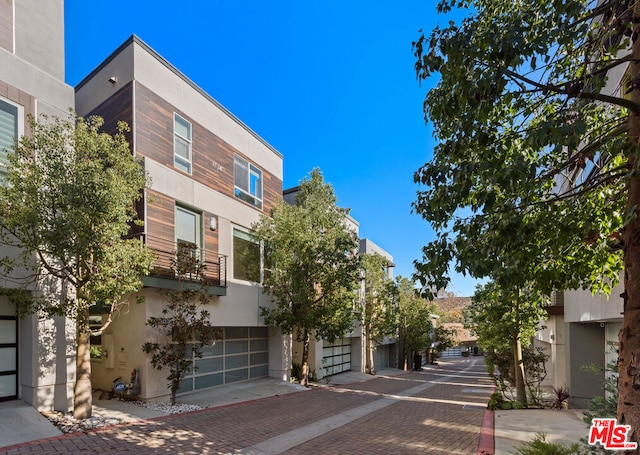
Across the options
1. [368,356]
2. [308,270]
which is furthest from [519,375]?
[368,356]

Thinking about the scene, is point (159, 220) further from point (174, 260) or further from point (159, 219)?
point (174, 260)

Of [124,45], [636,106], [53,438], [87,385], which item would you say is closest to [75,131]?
[124,45]

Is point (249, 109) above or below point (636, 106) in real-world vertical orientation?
above

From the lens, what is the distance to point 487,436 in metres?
9.09

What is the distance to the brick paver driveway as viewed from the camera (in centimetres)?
778

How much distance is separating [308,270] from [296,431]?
7.87 metres

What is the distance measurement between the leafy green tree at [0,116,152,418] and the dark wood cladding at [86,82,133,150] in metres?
2.44

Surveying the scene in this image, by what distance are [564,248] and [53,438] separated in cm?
940

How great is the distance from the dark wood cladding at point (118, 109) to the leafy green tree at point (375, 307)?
664 inches

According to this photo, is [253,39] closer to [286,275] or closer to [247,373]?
[286,275]

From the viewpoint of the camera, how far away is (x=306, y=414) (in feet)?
37.1

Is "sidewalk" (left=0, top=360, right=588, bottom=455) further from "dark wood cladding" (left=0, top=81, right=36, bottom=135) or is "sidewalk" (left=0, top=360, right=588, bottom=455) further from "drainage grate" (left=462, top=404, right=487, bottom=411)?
"dark wood cladding" (left=0, top=81, right=36, bottom=135)

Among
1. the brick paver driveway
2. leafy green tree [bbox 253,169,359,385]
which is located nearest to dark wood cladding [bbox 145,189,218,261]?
leafy green tree [bbox 253,169,359,385]

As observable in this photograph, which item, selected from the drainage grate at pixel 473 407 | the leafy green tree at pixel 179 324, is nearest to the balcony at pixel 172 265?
the leafy green tree at pixel 179 324
